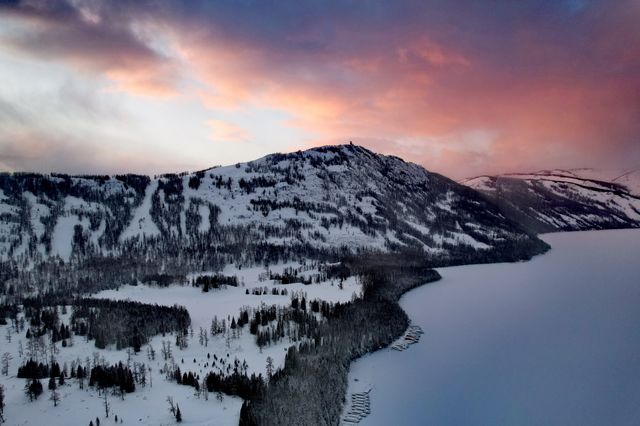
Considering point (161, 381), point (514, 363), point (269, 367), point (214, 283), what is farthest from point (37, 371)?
point (214, 283)

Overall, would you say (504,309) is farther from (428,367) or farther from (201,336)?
(201,336)

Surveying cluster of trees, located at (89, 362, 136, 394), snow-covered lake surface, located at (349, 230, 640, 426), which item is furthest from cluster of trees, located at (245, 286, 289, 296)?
cluster of trees, located at (89, 362, 136, 394)

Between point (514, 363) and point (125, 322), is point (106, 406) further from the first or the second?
point (514, 363)

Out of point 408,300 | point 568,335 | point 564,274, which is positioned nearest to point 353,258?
point 408,300

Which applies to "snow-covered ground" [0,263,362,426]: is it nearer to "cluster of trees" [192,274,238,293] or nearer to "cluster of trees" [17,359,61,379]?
"cluster of trees" [17,359,61,379]

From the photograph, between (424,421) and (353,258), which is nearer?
(424,421)

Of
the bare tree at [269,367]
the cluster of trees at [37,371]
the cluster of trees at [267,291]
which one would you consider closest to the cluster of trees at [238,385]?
the bare tree at [269,367]
